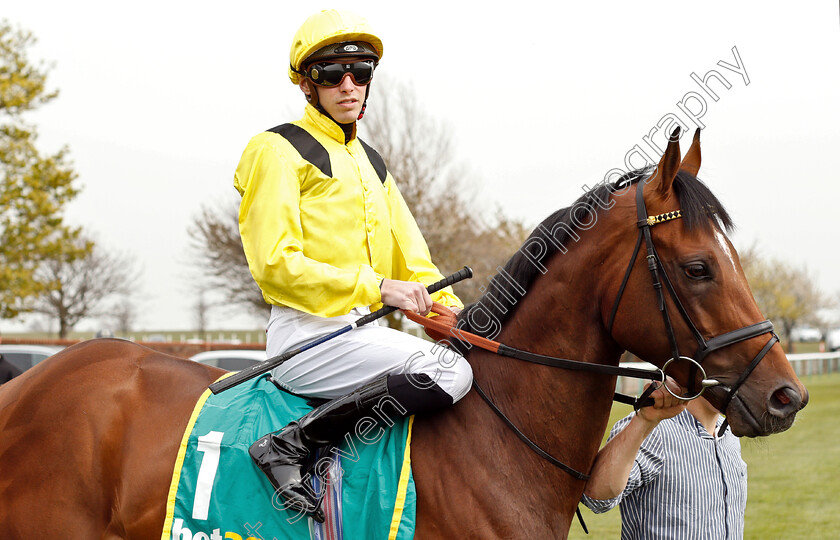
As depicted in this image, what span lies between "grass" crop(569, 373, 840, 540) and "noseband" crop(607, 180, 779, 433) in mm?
517

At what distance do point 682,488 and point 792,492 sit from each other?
24.7ft

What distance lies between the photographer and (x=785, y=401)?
2287mm

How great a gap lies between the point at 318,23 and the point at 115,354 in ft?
5.65

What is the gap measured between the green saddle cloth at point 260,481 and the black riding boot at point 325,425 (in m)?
0.06

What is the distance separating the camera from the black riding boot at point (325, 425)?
2629 mm

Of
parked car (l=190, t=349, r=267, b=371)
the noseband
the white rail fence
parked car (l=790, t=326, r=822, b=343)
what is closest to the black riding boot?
the noseband

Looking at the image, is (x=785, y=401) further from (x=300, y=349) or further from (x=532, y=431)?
(x=300, y=349)

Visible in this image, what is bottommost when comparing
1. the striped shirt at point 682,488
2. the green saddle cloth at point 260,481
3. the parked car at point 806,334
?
the parked car at point 806,334

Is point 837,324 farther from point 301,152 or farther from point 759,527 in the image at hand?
point 301,152

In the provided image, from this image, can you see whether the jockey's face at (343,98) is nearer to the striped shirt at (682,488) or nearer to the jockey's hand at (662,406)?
the jockey's hand at (662,406)

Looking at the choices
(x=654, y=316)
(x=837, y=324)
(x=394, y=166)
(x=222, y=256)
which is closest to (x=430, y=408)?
(x=654, y=316)

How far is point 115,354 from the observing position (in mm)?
3408

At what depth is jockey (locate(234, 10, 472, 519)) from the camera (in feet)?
8.71

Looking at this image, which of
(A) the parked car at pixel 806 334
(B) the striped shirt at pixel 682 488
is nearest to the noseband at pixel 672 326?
(B) the striped shirt at pixel 682 488
